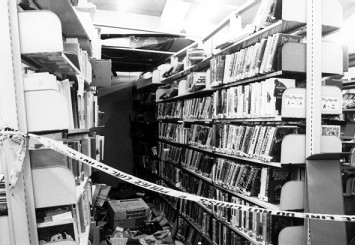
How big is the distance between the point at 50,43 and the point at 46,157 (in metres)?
0.56

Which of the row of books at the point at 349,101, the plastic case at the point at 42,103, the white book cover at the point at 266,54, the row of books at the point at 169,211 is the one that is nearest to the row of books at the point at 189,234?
the row of books at the point at 169,211

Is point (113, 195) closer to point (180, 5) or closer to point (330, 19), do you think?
point (180, 5)

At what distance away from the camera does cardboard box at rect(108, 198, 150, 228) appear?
4.06 metres

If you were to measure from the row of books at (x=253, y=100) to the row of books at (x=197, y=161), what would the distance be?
59cm

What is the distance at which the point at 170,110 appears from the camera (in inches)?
193

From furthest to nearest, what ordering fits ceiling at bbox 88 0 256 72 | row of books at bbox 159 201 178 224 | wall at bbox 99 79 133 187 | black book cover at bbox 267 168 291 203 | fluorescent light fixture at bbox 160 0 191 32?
wall at bbox 99 79 133 187, fluorescent light fixture at bbox 160 0 191 32, ceiling at bbox 88 0 256 72, row of books at bbox 159 201 178 224, black book cover at bbox 267 168 291 203

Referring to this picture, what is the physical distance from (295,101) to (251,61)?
1.90 ft

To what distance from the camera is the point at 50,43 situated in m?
1.45

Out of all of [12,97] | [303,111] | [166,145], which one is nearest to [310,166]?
[303,111]

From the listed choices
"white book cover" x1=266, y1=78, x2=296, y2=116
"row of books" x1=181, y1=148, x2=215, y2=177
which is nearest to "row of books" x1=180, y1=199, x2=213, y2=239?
"row of books" x1=181, y1=148, x2=215, y2=177

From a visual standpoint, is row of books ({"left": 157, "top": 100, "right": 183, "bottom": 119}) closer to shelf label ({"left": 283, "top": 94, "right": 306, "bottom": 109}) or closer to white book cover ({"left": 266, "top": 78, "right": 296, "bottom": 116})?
white book cover ({"left": 266, "top": 78, "right": 296, "bottom": 116})

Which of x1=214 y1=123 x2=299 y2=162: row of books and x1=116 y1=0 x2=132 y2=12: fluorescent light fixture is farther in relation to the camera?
x1=116 y1=0 x2=132 y2=12: fluorescent light fixture

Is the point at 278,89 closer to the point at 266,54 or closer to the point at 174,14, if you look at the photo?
the point at 266,54

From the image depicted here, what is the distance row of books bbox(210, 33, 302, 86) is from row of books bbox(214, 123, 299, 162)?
0.44 m
